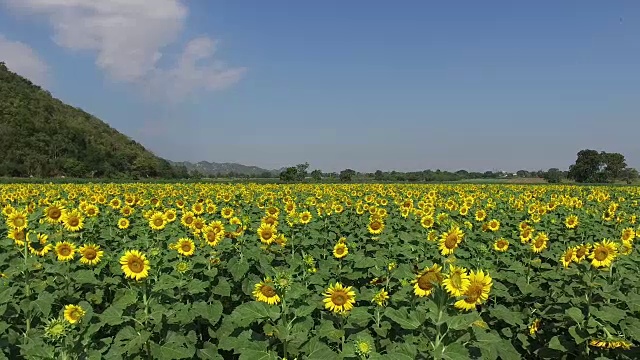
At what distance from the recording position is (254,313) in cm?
361

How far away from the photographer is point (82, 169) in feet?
244

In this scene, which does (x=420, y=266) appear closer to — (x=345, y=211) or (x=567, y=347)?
(x=567, y=347)

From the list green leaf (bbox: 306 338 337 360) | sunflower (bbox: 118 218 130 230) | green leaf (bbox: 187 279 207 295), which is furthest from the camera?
sunflower (bbox: 118 218 130 230)

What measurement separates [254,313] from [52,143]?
9053 centimetres

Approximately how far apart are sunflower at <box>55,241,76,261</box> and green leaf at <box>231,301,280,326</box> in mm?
3404

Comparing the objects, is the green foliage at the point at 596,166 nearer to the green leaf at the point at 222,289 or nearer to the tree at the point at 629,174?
the tree at the point at 629,174

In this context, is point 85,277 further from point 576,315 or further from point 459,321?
point 576,315

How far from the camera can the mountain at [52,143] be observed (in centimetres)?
7412

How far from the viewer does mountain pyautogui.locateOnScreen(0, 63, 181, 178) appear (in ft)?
243

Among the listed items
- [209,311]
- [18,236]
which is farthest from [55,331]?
[18,236]

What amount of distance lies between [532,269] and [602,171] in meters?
88.8

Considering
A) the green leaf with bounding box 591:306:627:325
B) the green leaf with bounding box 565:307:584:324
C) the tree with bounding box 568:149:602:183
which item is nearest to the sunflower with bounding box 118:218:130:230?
the green leaf with bounding box 565:307:584:324

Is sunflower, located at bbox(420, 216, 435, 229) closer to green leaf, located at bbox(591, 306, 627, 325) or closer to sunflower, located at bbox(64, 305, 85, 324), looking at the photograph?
green leaf, located at bbox(591, 306, 627, 325)

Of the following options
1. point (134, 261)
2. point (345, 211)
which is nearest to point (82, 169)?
point (345, 211)
